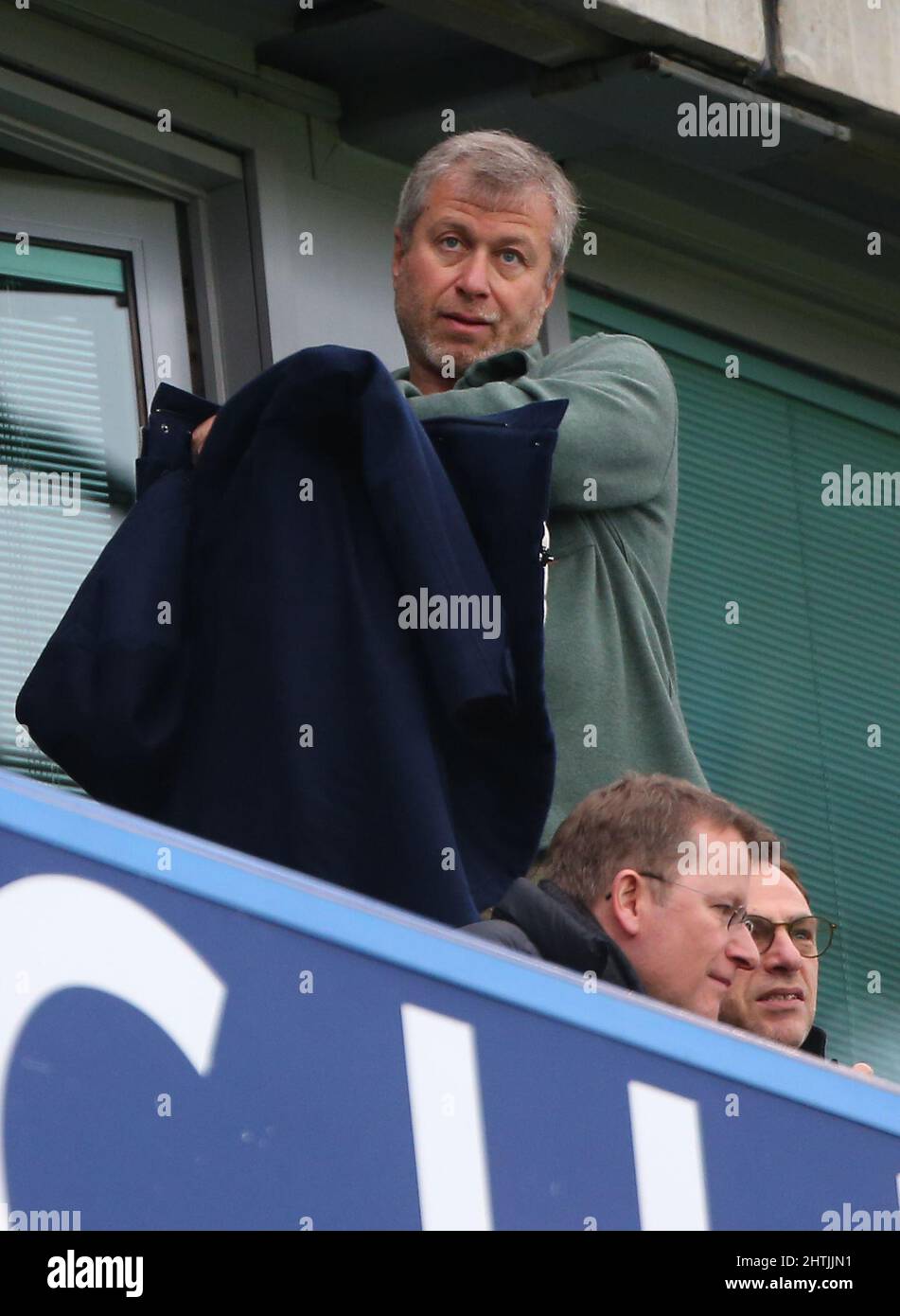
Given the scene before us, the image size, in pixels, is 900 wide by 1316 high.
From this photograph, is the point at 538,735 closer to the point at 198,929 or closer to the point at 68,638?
the point at 68,638

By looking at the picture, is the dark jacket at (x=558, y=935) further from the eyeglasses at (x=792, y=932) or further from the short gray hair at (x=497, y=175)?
the short gray hair at (x=497, y=175)

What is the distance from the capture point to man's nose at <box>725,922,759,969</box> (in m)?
3.94

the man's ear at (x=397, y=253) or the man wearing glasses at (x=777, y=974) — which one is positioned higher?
the man's ear at (x=397, y=253)

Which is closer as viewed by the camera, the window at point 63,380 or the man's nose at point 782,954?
the man's nose at point 782,954

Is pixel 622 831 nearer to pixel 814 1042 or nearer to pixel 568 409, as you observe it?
pixel 568 409

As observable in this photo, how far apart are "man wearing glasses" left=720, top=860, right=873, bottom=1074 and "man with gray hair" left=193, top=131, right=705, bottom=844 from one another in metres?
0.65

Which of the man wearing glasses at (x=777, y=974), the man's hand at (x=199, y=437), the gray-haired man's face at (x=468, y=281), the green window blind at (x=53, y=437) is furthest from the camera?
the green window blind at (x=53, y=437)

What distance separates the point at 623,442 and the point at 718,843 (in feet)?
2.03

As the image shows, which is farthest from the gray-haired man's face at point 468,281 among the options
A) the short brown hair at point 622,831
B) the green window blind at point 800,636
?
the green window blind at point 800,636

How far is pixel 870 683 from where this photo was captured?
8.20 meters

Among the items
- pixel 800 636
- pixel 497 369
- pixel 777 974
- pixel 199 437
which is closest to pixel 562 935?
pixel 199 437

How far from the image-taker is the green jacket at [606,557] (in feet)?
12.8

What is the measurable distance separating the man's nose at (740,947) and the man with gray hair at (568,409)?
0.29m

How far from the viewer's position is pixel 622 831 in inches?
152
